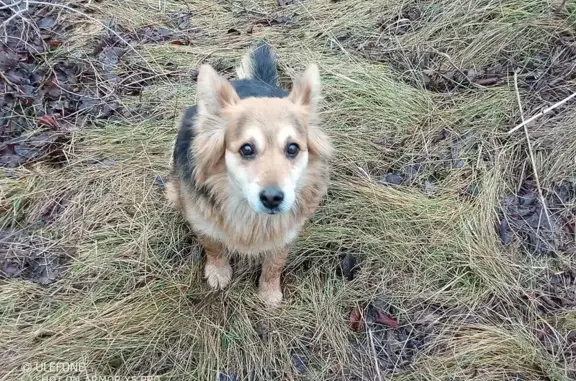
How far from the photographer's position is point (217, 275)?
3.37 metres

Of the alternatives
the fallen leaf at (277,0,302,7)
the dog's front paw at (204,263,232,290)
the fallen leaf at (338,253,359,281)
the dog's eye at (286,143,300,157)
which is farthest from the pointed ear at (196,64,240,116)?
the fallen leaf at (277,0,302,7)

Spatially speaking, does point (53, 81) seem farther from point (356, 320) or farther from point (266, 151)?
point (356, 320)

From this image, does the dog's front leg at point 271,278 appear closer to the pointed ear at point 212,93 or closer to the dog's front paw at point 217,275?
the dog's front paw at point 217,275

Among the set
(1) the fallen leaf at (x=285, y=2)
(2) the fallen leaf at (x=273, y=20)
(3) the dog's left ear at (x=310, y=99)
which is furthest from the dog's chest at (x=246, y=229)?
(1) the fallen leaf at (x=285, y=2)

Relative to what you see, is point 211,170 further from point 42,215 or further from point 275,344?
point 42,215

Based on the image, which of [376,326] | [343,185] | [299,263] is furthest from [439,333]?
[343,185]

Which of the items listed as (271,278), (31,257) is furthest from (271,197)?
(31,257)

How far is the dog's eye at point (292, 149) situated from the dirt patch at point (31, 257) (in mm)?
1685

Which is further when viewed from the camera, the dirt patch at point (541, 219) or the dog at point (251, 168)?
the dirt patch at point (541, 219)

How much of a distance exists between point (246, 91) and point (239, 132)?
0.58m

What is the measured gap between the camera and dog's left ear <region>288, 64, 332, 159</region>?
2.75 metres

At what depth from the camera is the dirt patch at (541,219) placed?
3.55 m

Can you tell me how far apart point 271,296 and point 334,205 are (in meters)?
0.80

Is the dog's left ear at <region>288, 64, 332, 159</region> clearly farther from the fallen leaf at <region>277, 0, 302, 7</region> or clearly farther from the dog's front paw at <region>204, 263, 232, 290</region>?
the fallen leaf at <region>277, 0, 302, 7</region>
